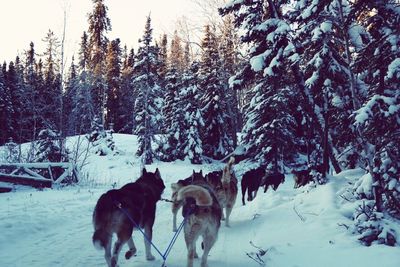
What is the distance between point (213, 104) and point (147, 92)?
640cm

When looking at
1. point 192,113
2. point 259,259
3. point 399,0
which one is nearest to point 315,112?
point 399,0

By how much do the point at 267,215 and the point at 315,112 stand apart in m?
5.61

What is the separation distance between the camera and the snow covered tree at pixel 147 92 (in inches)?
1228

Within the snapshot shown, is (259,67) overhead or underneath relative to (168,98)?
underneath

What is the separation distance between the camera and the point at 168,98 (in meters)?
34.6

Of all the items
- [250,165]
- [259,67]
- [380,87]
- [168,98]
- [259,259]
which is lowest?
[259,259]

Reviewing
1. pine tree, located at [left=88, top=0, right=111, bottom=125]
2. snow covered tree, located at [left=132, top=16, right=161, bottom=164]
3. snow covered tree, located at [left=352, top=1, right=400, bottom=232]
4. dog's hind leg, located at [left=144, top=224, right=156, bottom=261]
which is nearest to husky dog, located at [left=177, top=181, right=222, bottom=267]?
dog's hind leg, located at [left=144, top=224, right=156, bottom=261]

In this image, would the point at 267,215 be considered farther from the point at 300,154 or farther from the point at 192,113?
the point at 192,113

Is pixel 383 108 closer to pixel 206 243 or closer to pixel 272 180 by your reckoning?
pixel 206 243

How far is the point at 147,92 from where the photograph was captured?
31.8 meters

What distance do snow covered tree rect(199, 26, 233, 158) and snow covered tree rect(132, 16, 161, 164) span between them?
15.1 feet

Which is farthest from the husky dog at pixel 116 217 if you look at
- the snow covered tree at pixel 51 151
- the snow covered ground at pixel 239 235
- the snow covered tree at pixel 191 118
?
the snow covered tree at pixel 191 118

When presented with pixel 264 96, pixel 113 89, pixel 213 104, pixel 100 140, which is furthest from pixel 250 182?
pixel 113 89

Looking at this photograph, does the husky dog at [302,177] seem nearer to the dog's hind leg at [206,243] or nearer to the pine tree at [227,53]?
the dog's hind leg at [206,243]
